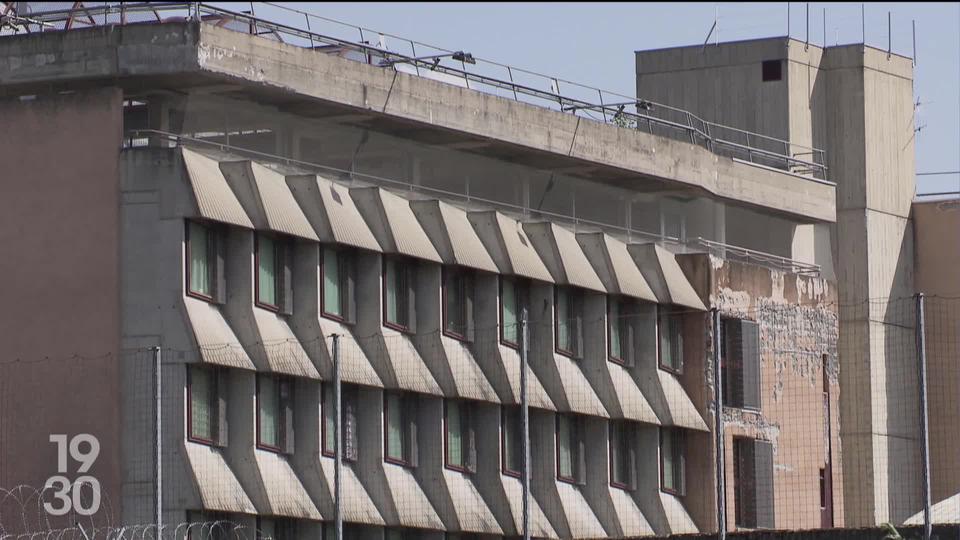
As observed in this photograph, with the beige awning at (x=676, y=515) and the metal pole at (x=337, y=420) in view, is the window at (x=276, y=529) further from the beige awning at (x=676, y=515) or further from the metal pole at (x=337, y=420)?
the beige awning at (x=676, y=515)

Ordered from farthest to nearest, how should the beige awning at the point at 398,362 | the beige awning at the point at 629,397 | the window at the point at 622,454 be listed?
the window at the point at 622,454, the beige awning at the point at 629,397, the beige awning at the point at 398,362

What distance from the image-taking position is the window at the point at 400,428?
155 feet

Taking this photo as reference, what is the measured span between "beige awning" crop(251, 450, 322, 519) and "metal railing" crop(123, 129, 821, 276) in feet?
18.4

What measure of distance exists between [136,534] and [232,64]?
8.42m

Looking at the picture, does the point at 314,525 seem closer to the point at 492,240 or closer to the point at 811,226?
the point at 492,240

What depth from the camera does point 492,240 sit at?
50281 millimetres

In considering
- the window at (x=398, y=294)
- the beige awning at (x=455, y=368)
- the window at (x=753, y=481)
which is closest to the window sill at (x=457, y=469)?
the beige awning at (x=455, y=368)

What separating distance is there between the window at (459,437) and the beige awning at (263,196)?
601 centimetres

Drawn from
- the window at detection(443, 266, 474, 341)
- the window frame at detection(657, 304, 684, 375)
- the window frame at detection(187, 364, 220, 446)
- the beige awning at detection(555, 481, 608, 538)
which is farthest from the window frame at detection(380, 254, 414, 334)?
the window frame at detection(657, 304, 684, 375)

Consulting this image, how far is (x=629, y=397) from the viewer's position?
53.5 metres

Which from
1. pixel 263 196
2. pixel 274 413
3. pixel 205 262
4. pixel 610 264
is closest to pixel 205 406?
pixel 274 413

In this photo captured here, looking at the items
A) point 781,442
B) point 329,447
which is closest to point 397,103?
point 329,447

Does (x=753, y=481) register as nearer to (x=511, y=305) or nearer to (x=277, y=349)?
(x=511, y=305)

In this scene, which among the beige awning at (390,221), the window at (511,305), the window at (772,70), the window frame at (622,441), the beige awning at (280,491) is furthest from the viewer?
the window at (772,70)
